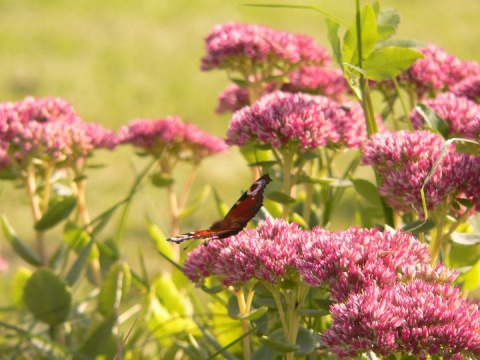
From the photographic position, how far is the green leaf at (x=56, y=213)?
2240mm

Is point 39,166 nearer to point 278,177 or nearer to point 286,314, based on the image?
point 278,177

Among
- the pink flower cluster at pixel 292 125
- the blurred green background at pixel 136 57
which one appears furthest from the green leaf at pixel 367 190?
the blurred green background at pixel 136 57

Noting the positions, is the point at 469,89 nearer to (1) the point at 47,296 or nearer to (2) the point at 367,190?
(2) the point at 367,190

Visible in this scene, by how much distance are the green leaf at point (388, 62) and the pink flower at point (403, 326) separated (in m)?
0.69

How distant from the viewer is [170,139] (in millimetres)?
2529

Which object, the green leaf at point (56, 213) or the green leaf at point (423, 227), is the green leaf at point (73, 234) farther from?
the green leaf at point (423, 227)

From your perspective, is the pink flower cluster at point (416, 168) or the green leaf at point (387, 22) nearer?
the pink flower cluster at point (416, 168)

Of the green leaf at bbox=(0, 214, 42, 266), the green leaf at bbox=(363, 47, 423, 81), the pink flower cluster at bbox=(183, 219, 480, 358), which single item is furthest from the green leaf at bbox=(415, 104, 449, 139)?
the green leaf at bbox=(0, 214, 42, 266)

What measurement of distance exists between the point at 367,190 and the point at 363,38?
352mm

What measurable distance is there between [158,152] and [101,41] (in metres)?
5.00

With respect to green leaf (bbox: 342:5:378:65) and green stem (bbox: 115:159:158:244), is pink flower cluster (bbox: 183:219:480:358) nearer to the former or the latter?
green stem (bbox: 115:159:158:244)

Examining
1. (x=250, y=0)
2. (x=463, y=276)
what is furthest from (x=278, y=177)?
(x=250, y=0)

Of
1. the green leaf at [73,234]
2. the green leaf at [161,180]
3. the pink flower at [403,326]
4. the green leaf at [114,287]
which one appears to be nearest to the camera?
the pink flower at [403,326]

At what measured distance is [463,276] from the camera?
2105 millimetres
